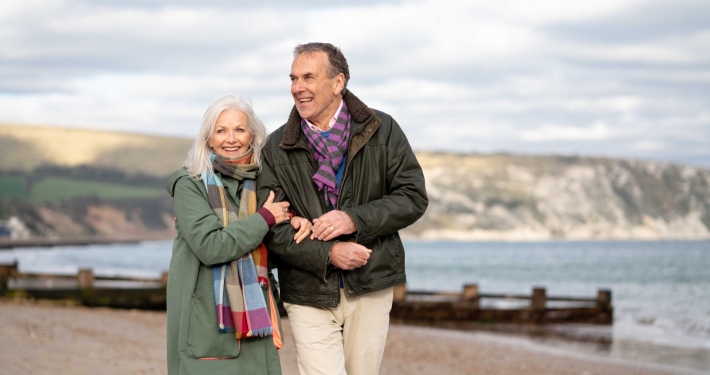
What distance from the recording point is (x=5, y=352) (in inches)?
312

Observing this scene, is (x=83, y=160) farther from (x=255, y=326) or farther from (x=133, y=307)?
(x=255, y=326)

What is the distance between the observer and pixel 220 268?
386cm

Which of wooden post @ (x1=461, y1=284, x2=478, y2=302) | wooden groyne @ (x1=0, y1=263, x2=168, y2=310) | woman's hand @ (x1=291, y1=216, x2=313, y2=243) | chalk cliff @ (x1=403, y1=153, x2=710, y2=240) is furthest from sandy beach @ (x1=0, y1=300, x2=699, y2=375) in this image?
chalk cliff @ (x1=403, y1=153, x2=710, y2=240)

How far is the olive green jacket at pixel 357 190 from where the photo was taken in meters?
4.17

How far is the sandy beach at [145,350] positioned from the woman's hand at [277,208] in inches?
159

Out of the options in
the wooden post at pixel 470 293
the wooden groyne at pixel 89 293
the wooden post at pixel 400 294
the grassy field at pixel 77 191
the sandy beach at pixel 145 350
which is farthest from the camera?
the grassy field at pixel 77 191

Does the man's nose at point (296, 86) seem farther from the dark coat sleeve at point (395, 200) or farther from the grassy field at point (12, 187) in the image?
the grassy field at point (12, 187)

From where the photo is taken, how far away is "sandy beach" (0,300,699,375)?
319 inches

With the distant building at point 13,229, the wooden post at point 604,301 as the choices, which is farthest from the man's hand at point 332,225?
the distant building at point 13,229

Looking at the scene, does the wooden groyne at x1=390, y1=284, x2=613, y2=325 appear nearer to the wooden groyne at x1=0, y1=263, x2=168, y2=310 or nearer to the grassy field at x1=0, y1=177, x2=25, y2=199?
the wooden groyne at x1=0, y1=263, x2=168, y2=310

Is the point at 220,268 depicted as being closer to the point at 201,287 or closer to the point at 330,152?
the point at 201,287

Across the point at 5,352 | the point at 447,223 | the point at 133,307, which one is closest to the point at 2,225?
the point at 447,223

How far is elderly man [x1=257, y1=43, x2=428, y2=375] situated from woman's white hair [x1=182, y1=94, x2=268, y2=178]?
0.25 ft

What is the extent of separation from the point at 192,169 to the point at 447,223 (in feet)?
486
